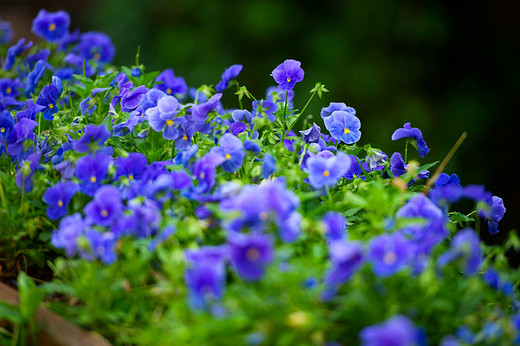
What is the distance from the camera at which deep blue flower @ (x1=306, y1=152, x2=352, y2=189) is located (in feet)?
2.89

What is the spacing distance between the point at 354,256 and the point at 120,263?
0.32 meters

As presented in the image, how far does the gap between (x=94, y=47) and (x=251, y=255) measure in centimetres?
123

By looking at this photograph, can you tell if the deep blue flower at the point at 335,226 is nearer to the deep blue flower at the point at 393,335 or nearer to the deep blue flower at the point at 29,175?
the deep blue flower at the point at 393,335

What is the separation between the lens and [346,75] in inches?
125

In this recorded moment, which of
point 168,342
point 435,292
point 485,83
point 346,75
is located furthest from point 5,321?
point 485,83

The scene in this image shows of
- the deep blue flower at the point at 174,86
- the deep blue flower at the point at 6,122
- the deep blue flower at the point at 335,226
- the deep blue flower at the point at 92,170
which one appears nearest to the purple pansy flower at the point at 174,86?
the deep blue flower at the point at 174,86

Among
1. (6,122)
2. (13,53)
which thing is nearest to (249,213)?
(6,122)

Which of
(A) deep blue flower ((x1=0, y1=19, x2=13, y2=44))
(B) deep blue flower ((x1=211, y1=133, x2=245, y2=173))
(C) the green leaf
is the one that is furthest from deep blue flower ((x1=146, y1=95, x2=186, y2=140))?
(A) deep blue flower ((x1=0, y1=19, x2=13, y2=44))

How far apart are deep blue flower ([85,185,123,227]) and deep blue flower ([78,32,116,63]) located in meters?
0.96

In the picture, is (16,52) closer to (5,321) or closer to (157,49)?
(5,321)

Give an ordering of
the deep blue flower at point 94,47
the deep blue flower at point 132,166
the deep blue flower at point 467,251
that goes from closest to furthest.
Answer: the deep blue flower at point 467,251 < the deep blue flower at point 132,166 < the deep blue flower at point 94,47

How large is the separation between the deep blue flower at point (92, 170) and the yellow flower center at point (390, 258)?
1.43 ft

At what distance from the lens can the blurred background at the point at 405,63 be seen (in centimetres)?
309

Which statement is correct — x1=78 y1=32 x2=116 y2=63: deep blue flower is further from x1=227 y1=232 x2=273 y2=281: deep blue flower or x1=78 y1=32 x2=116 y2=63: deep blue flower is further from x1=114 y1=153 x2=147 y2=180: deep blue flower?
x1=227 y1=232 x2=273 y2=281: deep blue flower
